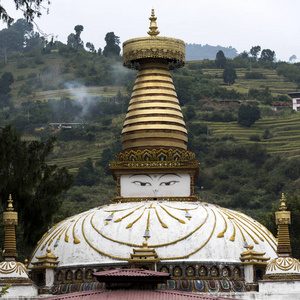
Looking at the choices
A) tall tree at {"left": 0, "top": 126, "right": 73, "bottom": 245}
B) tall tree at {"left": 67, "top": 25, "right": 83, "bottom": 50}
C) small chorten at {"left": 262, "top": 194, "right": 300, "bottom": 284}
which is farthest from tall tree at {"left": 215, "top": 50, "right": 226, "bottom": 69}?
small chorten at {"left": 262, "top": 194, "right": 300, "bottom": 284}

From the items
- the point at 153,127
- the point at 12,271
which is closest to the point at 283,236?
the point at 153,127

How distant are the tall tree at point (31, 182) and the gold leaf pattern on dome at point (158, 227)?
2.86 ft

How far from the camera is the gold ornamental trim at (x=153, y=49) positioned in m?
40.8

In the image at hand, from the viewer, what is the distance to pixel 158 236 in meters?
35.3

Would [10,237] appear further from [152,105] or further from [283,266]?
[283,266]

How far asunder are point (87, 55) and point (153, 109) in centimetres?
12740

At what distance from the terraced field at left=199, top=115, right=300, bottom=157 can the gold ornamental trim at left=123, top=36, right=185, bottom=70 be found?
8013 centimetres

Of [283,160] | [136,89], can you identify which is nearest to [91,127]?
[283,160]

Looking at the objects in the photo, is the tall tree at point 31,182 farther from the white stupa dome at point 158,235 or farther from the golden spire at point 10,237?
the white stupa dome at point 158,235

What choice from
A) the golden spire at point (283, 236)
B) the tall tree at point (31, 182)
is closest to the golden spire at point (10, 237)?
the tall tree at point (31, 182)

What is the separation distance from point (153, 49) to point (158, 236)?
8.79m

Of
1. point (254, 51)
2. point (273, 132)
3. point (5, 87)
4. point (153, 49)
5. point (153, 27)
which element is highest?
point (254, 51)

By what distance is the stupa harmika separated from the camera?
34.8 meters

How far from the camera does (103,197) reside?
100438mm
